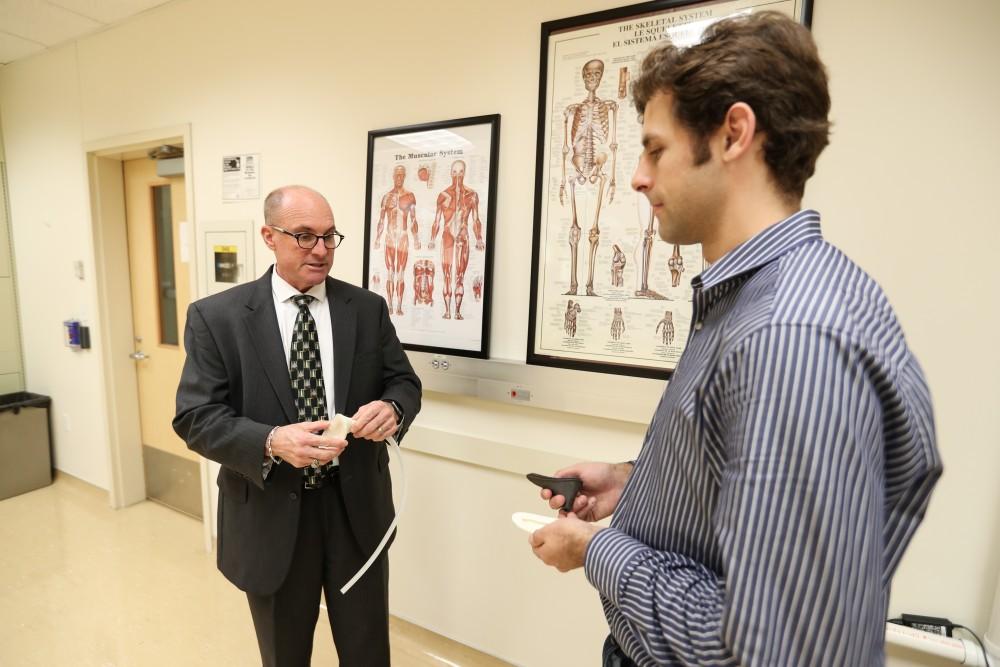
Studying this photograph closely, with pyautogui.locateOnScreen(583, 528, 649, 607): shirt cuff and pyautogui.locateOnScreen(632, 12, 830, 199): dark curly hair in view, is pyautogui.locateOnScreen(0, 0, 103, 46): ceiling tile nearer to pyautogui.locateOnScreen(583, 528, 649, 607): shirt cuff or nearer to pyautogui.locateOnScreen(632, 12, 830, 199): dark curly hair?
pyautogui.locateOnScreen(632, 12, 830, 199): dark curly hair

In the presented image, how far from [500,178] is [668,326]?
782 millimetres

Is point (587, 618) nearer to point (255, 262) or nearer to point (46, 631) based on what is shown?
point (255, 262)

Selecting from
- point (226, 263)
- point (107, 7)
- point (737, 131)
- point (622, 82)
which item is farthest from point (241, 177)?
point (737, 131)

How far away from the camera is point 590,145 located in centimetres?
171

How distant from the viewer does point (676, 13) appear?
1.52 metres

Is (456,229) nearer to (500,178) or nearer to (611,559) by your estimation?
(500,178)

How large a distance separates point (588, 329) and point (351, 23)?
1.57 meters

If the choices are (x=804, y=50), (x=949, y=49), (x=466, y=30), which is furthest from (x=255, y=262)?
(x=949, y=49)

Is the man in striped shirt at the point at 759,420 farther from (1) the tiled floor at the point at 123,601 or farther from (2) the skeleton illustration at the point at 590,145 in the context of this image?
(1) the tiled floor at the point at 123,601

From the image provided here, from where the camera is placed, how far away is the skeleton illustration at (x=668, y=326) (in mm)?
1646

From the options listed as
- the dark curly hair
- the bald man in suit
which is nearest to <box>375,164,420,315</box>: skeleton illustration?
the bald man in suit

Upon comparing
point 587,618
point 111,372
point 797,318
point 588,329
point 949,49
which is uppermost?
point 949,49

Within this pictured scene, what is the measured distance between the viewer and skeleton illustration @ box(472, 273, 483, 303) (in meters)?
1.94

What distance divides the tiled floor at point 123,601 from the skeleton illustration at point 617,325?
4.61ft
